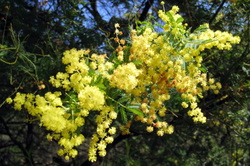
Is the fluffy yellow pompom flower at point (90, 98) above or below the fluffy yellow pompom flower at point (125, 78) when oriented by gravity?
below

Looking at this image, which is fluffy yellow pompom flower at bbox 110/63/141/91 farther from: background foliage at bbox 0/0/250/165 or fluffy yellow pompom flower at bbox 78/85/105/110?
background foliage at bbox 0/0/250/165

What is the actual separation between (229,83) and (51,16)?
8.95 feet

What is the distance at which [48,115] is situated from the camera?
49.2 inches

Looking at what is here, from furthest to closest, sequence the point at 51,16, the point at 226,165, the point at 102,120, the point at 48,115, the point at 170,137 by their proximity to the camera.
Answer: the point at 226,165, the point at 170,137, the point at 51,16, the point at 102,120, the point at 48,115

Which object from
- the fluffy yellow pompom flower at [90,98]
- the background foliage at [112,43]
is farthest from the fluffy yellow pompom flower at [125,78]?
the background foliage at [112,43]

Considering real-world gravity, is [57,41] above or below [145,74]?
above

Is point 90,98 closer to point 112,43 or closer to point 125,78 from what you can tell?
point 125,78

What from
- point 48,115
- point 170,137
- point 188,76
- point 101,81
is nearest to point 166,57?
point 188,76

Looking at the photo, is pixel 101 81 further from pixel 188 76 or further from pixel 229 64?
pixel 229 64

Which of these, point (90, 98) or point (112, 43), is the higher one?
point (112, 43)

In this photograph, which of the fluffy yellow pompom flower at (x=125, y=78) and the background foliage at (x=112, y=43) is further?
the background foliage at (x=112, y=43)

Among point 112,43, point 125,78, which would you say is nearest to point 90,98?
point 125,78

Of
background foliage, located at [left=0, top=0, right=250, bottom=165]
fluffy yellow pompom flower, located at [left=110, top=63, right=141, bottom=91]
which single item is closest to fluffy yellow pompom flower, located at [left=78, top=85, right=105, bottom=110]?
fluffy yellow pompom flower, located at [left=110, top=63, right=141, bottom=91]

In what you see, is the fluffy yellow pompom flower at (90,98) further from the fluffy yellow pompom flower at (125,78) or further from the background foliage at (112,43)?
the background foliage at (112,43)
